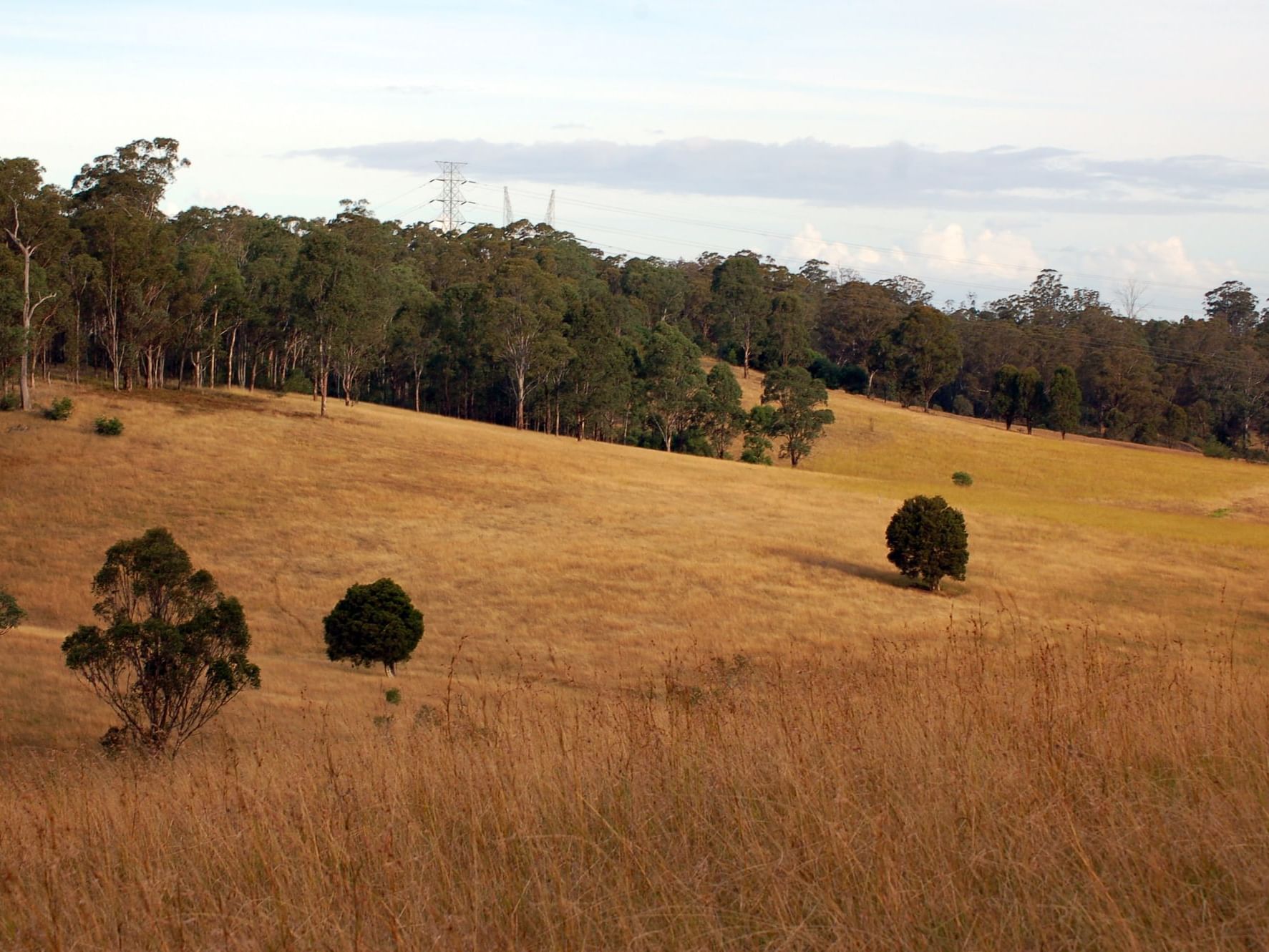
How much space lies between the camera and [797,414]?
3356 inches

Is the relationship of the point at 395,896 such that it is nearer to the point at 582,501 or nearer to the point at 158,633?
the point at 158,633

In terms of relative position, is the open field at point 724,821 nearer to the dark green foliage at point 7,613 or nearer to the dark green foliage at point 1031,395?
the dark green foliage at point 7,613

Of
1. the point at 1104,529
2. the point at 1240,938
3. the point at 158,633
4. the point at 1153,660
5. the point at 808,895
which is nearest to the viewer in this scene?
the point at 1240,938

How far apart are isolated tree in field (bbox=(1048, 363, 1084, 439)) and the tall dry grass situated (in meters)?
96.2

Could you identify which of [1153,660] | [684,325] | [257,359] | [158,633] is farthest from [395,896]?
[684,325]

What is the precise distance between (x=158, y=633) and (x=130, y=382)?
50.2 m

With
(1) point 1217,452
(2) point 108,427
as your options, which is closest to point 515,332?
(2) point 108,427

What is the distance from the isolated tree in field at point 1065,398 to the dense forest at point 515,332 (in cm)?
23

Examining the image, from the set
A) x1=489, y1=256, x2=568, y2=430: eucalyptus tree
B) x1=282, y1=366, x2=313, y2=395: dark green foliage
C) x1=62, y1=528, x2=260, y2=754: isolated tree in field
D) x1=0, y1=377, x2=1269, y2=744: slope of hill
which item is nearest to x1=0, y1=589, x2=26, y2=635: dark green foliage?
x1=0, y1=377, x2=1269, y2=744: slope of hill

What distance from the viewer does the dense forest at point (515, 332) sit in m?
61.8

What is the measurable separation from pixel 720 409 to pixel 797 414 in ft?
19.9

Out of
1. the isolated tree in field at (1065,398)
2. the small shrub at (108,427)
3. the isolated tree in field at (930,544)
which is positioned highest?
the isolated tree in field at (1065,398)

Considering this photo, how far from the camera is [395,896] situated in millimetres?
3812

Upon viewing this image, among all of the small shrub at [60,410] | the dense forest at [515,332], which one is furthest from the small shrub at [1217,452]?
the small shrub at [60,410]
